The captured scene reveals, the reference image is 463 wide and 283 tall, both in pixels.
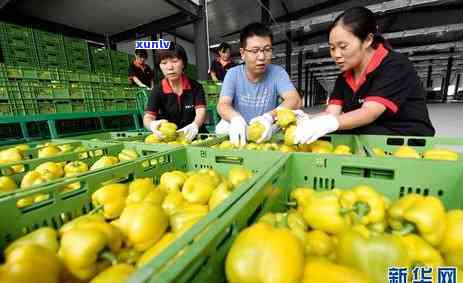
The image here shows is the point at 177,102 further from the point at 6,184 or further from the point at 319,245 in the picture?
the point at 319,245

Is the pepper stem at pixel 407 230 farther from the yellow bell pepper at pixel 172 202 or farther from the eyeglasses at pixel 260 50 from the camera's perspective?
the eyeglasses at pixel 260 50

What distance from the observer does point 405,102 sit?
1964mm

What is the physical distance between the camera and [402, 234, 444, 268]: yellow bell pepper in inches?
33.2

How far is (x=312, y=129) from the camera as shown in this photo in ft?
5.46

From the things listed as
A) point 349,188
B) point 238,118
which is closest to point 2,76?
point 238,118

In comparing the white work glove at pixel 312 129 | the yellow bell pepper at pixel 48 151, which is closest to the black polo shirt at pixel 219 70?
the yellow bell pepper at pixel 48 151

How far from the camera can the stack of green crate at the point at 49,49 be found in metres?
5.36

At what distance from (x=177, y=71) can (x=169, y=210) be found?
2.01 meters

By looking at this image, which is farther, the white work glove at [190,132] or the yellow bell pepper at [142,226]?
the white work glove at [190,132]

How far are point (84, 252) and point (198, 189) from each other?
1.81 feet

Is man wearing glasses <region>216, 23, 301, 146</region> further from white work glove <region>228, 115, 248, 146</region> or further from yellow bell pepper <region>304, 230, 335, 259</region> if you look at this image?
yellow bell pepper <region>304, 230, 335, 259</region>

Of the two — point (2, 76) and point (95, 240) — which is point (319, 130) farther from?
point (2, 76)

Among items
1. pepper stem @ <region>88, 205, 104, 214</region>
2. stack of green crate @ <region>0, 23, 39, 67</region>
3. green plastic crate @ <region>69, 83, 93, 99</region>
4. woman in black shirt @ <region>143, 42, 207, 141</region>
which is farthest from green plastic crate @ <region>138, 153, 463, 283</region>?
stack of green crate @ <region>0, 23, 39, 67</region>

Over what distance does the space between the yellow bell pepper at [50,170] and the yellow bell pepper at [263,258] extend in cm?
128
